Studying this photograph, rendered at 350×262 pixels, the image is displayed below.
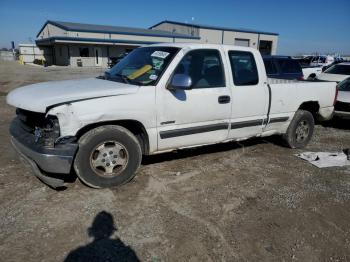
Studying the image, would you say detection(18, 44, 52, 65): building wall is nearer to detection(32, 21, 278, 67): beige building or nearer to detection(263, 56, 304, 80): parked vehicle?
detection(32, 21, 278, 67): beige building

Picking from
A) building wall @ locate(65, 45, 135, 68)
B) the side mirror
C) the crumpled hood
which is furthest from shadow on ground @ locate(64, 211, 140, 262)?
building wall @ locate(65, 45, 135, 68)

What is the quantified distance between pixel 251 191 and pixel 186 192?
882 millimetres

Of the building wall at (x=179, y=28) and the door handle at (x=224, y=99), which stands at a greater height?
the building wall at (x=179, y=28)

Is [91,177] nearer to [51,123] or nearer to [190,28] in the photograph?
[51,123]

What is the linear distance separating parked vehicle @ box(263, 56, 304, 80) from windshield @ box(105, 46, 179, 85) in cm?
660

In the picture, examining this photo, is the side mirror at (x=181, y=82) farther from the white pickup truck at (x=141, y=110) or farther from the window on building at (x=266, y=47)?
the window on building at (x=266, y=47)

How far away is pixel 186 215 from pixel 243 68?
260 centimetres

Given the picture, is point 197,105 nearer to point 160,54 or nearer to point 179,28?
point 160,54

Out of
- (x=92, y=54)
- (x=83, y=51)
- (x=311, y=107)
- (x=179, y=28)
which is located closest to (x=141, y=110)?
(x=311, y=107)

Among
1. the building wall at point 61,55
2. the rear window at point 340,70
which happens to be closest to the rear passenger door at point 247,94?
the rear window at point 340,70

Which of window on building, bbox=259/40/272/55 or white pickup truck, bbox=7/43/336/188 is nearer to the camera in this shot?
white pickup truck, bbox=7/43/336/188

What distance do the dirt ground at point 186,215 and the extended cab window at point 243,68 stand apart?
1.35m

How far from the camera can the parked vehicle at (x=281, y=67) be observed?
1045 cm

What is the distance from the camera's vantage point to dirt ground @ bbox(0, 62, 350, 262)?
9.51ft
